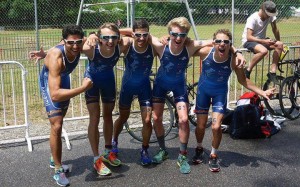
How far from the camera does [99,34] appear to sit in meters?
4.51

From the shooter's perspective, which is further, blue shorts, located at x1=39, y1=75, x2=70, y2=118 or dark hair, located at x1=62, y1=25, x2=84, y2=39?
blue shorts, located at x1=39, y1=75, x2=70, y2=118

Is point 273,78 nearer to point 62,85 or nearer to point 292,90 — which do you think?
point 292,90

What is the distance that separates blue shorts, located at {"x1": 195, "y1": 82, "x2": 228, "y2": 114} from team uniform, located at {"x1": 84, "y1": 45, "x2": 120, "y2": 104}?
1.19m

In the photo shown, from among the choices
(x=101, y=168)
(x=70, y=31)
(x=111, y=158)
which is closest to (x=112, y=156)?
(x=111, y=158)

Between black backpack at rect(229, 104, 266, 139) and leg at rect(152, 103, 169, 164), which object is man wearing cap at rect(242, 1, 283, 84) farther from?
leg at rect(152, 103, 169, 164)

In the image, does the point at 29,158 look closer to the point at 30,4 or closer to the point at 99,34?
the point at 99,34

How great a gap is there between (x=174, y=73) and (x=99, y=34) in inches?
43.4

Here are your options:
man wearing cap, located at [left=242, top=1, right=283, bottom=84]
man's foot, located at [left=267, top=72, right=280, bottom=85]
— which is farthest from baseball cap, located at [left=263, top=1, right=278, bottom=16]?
man's foot, located at [left=267, top=72, right=280, bottom=85]

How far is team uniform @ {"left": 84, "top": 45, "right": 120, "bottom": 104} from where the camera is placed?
4.64 meters

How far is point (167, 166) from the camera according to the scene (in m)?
5.00

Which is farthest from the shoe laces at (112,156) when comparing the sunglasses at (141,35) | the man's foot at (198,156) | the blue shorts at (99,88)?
the sunglasses at (141,35)

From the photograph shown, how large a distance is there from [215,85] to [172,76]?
0.59m

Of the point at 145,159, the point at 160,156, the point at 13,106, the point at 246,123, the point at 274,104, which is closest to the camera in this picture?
the point at 145,159

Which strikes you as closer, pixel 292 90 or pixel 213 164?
pixel 213 164
